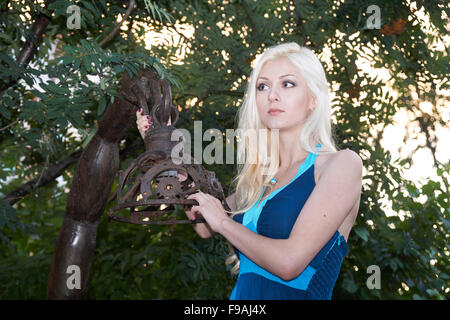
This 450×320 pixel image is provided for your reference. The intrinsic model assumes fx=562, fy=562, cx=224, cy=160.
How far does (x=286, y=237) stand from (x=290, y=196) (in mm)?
171

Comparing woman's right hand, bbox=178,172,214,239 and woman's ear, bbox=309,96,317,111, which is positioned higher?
woman's ear, bbox=309,96,317,111

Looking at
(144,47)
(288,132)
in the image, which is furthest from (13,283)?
(288,132)

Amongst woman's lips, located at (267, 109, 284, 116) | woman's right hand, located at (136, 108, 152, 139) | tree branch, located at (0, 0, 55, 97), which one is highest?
tree branch, located at (0, 0, 55, 97)

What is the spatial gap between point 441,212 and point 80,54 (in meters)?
3.21

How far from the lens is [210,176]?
7.09 feet

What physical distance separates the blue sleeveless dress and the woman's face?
206 mm

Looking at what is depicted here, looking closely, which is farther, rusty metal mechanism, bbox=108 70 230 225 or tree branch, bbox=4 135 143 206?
tree branch, bbox=4 135 143 206

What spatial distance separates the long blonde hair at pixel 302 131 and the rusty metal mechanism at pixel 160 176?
1.11 ft

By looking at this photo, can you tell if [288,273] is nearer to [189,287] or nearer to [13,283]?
[189,287]

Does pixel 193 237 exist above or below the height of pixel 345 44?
below

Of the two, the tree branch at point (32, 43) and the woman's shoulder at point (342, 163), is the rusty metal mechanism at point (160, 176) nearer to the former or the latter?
the woman's shoulder at point (342, 163)

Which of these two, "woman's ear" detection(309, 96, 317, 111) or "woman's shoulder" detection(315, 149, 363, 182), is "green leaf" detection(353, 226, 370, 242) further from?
"woman's shoulder" detection(315, 149, 363, 182)

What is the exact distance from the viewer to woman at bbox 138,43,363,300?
2066mm

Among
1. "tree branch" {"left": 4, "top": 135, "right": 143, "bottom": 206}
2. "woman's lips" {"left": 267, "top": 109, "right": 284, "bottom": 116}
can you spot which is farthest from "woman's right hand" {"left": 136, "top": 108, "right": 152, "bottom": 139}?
"tree branch" {"left": 4, "top": 135, "right": 143, "bottom": 206}
